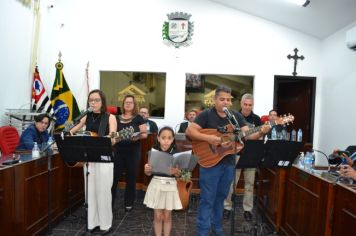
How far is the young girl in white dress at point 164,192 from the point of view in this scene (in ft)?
9.03

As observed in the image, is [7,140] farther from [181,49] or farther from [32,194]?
[181,49]

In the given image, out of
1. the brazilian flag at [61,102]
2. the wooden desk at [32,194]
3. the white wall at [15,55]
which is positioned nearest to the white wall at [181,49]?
the brazilian flag at [61,102]

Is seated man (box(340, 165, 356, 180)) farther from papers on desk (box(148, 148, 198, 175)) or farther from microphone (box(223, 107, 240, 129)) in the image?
papers on desk (box(148, 148, 198, 175))

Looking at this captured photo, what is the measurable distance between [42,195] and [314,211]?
2767 mm

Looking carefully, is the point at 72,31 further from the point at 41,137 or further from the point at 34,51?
the point at 41,137

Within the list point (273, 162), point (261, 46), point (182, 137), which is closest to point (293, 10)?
point (261, 46)

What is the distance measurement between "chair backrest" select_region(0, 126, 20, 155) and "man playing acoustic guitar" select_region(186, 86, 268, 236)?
2.60 meters

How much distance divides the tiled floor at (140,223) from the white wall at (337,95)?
2259 mm

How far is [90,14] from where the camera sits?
5965mm

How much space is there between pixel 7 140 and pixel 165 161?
2530 millimetres

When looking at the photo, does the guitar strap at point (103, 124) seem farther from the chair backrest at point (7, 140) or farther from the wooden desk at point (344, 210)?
the wooden desk at point (344, 210)

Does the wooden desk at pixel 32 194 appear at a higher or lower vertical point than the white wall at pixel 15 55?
lower

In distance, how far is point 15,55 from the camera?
15.2ft

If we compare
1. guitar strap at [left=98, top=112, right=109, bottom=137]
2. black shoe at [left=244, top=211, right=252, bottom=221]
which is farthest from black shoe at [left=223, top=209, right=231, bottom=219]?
guitar strap at [left=98, top=112, right=109, bottom=137]
